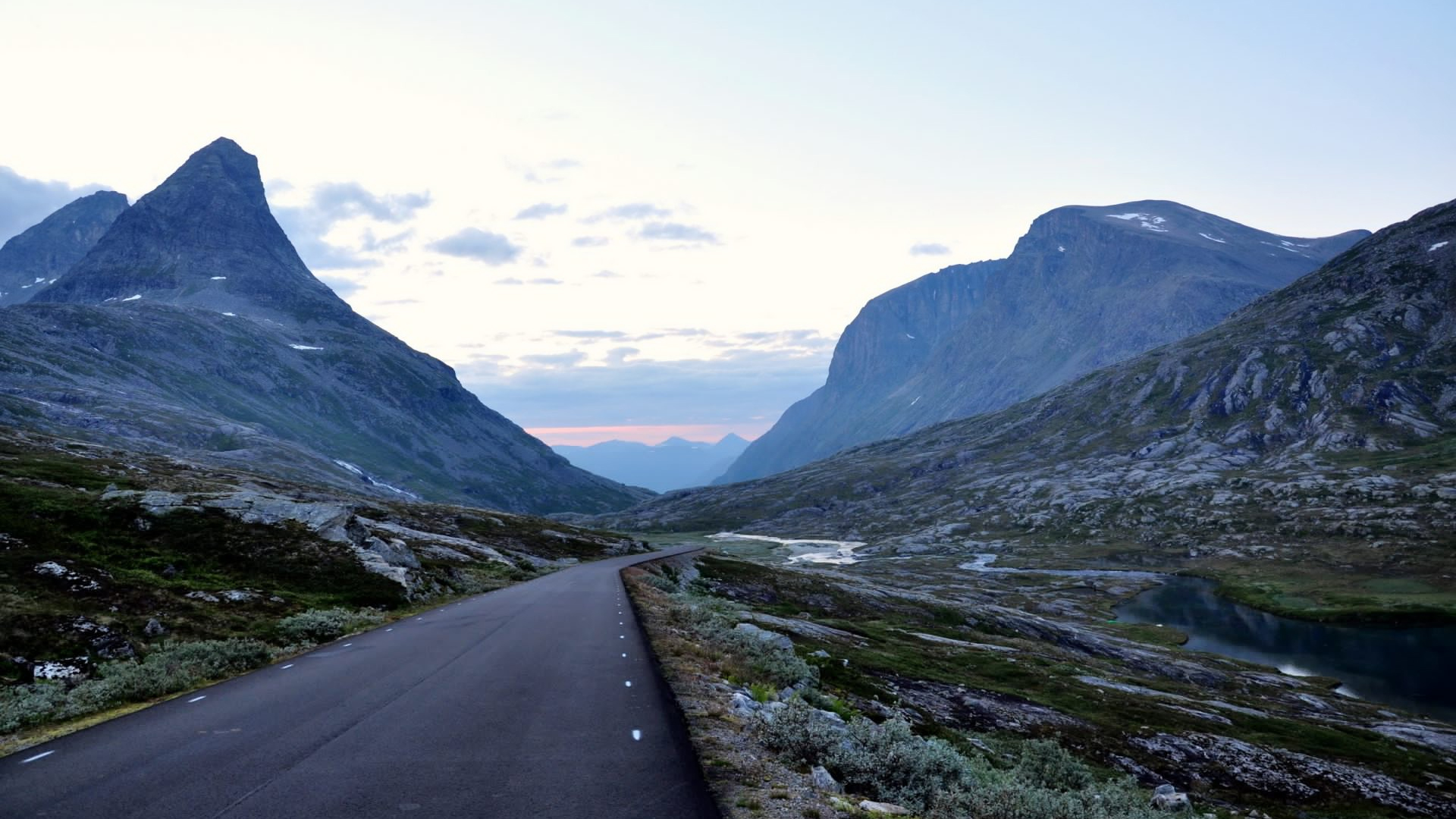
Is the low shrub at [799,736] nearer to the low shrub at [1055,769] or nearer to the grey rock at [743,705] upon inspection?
Answer: the grey rock at [743,705]

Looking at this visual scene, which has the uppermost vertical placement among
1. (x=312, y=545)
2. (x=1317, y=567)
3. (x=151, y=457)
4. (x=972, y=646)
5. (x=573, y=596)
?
(x=151, y=457)

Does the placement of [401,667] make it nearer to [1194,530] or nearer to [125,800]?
[125,800]

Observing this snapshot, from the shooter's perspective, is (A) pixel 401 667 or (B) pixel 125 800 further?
(A) pixel 401 667

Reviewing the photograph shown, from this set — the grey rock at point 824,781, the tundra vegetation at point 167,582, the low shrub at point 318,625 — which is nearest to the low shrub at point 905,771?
the grey rock at point 824,781

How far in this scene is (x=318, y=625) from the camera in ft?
92.2

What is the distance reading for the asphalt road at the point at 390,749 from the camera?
10734mm

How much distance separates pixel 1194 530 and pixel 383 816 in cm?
19383

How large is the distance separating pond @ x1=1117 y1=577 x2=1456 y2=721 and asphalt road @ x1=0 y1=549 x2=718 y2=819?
76.2 metres

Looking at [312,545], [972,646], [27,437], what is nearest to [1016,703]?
[972,646]

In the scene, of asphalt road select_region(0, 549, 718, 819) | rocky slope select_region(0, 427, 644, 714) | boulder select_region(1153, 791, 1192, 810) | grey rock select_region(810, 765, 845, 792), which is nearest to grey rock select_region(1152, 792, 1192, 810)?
boulder select_region(1153, 791, 1192, 810)

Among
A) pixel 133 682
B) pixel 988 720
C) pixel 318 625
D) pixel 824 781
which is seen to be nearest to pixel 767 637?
pixel 988 720

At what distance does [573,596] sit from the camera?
43250 millimetres

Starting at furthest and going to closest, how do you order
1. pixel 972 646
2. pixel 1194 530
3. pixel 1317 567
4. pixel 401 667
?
pixel 1194 530 → pixel 1317 567 → pixel 972 646 → pixel 401 667

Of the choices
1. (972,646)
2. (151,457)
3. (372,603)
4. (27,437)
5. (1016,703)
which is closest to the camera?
(372,603)
